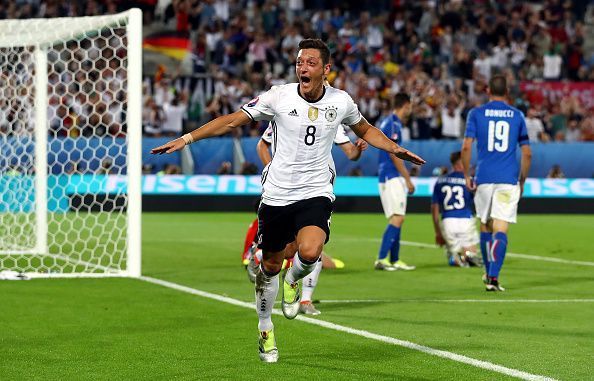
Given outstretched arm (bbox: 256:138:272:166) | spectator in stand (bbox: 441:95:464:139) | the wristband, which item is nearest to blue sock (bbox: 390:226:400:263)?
outstretched arm (bbox: 256:138:272:166)

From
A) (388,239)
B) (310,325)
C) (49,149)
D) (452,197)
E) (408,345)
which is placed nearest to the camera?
(408,345)

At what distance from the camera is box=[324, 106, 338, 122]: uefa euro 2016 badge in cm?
768

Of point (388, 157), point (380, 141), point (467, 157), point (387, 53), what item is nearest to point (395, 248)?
point (388, 157)

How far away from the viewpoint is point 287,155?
775 centimetres

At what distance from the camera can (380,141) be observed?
7957 millimetres

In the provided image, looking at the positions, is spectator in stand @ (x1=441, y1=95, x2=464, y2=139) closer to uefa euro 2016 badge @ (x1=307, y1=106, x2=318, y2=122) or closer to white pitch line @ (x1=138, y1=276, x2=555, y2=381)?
white pitch line @ (x1=138, y1=276, x2=555, y2=381)

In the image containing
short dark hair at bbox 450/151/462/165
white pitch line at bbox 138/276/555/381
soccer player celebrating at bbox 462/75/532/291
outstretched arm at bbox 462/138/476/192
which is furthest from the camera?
short dark hair at bbox 450/151/462/165

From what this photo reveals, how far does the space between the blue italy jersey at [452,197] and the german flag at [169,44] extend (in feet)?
57.4

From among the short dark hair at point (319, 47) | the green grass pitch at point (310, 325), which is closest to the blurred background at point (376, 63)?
the green grass pitch at point (310, 325)

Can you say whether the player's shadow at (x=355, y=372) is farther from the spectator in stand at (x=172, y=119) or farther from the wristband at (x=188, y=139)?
the spectator in stand at (x=172, y=119)

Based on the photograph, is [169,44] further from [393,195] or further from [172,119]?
[393,195]

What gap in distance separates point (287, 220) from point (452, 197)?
27.5 feet

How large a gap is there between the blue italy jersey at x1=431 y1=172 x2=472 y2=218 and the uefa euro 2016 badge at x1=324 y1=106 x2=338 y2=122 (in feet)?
26.9

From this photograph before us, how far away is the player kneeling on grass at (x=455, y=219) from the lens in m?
15.3
